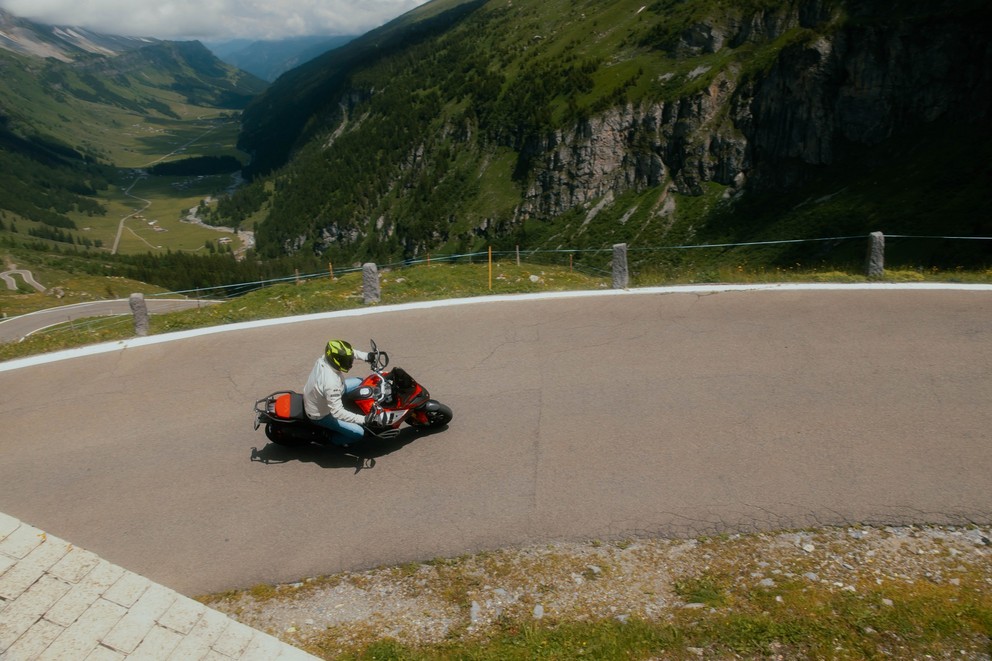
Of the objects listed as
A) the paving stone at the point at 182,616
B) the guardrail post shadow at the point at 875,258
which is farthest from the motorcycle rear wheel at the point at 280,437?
the guardrail post shadow at the point at 875,258

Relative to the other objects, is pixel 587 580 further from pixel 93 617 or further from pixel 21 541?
pixel 21 541

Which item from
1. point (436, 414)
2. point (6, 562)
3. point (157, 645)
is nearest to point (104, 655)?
point (157, 645)

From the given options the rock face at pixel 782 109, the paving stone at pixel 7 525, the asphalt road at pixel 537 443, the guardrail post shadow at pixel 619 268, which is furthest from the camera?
the rock face at pixel 782 109

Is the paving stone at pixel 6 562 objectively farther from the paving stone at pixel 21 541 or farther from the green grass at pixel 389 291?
the green grass at pixel 389 291

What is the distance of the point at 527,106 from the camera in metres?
150

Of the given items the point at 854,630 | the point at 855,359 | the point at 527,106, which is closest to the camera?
the point at 854,630

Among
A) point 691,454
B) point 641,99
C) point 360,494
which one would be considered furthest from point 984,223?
point 641,99

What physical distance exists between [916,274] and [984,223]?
5158 centimetres

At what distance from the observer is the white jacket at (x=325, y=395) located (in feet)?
26.1

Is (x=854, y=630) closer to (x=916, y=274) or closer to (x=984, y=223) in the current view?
(x=916, y=274)

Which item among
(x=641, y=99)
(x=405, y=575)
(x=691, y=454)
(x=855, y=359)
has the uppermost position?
(x=641, y=99)

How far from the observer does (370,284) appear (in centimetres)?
1576

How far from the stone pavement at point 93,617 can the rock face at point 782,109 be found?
94.5 metres

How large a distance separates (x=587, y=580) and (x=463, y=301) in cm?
976
